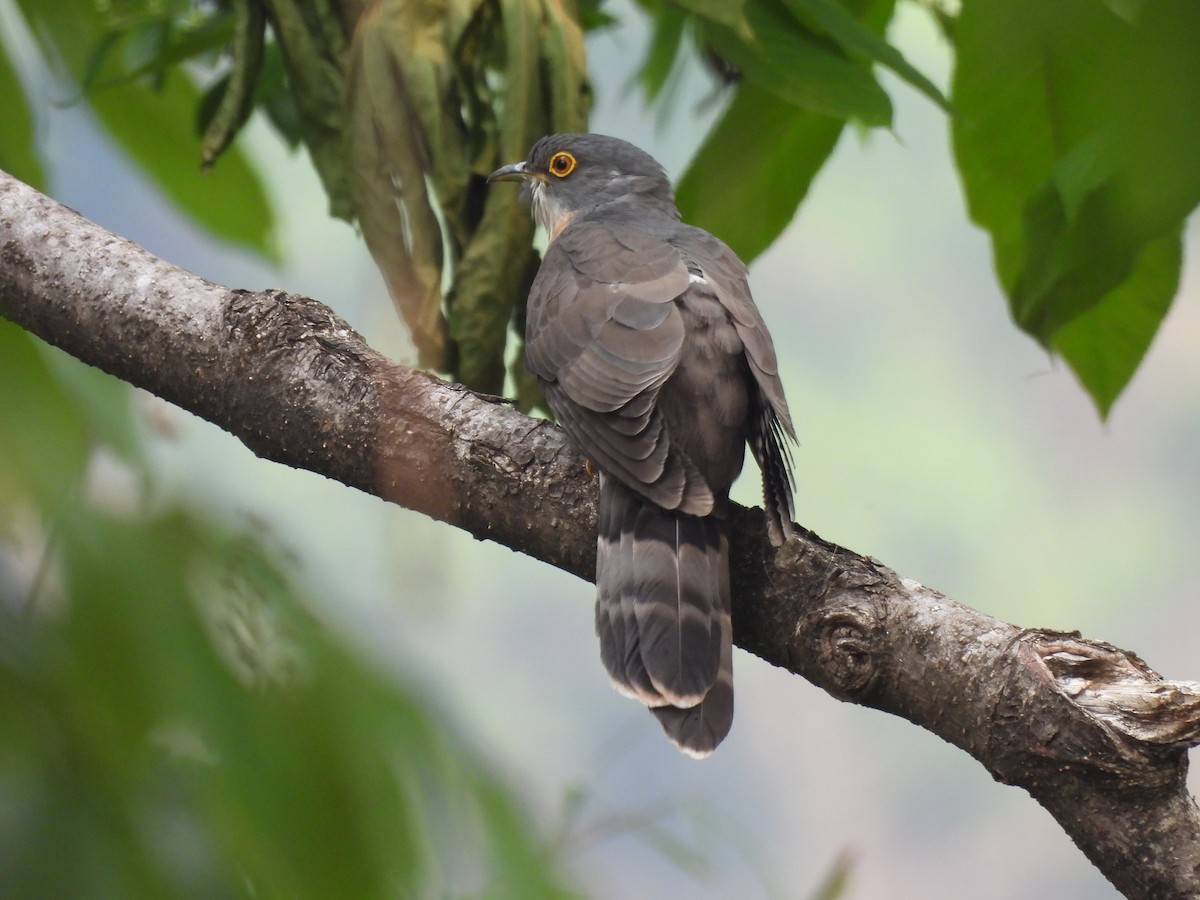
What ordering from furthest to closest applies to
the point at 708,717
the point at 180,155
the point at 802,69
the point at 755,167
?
the point at 755,167 → the point at 180,155 → the point at 802,69 → the point at 708,717

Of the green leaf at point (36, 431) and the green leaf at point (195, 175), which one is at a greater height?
the green leaf at point (36, 431)

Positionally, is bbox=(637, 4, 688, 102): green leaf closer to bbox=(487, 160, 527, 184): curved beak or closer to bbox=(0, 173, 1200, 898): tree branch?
bbox=(487, 160, 527, 184): curved beak

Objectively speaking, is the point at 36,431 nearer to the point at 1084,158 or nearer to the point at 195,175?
the point at 1084,158

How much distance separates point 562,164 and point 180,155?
36.1 inches

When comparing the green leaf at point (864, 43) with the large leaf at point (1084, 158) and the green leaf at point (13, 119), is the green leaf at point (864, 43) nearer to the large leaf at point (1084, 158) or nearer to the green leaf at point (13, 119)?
the large leaf at point (1084, 158)

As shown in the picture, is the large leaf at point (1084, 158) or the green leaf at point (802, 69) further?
the green leaf at point (802, 69)

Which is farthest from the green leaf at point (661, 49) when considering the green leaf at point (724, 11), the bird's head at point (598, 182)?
the green leaf at point (724, 11)

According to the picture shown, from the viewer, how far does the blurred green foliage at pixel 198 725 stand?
403 mm

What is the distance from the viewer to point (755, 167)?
1929 mm

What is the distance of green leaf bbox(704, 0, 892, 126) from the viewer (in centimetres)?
164

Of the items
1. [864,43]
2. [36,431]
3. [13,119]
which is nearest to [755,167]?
[864,43]

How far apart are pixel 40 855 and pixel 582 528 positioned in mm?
1139

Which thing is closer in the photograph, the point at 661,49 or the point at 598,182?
the point at 661,49

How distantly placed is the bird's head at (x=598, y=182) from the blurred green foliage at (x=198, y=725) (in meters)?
2.10
